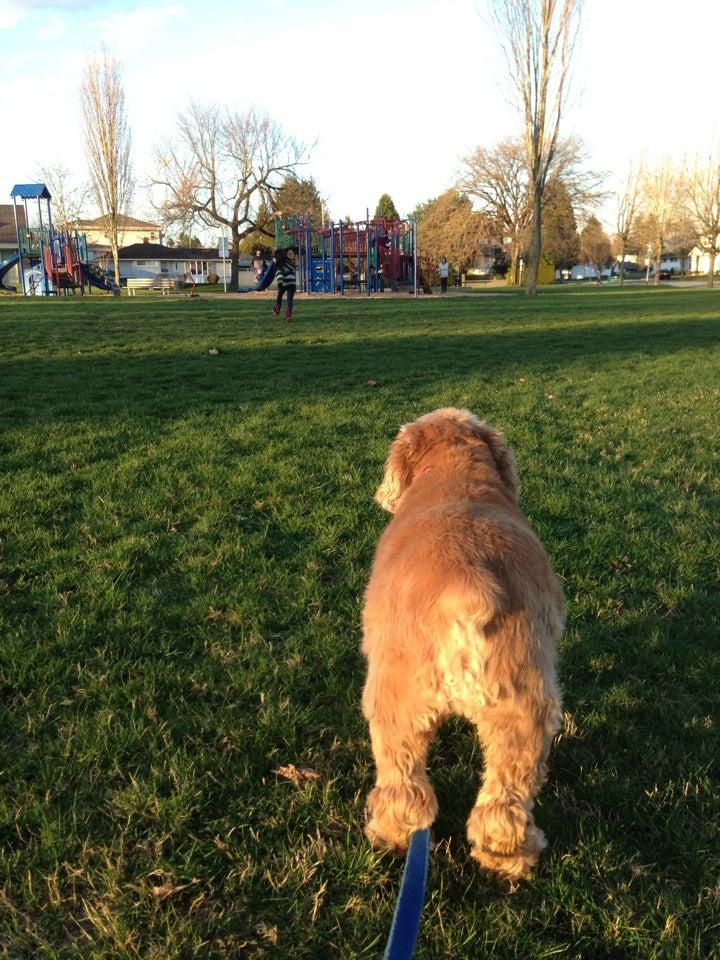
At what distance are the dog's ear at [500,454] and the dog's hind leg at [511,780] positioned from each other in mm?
1371

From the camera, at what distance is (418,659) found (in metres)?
2.12

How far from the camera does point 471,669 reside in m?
2.06

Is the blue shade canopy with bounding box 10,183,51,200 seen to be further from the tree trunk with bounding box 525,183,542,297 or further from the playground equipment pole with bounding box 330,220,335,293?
the tree trunk with bounding box 525,183,542,297

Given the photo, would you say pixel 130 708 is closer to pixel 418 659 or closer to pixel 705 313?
pixel 418 659

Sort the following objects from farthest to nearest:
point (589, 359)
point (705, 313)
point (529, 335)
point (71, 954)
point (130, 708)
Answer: point (705, 313) → point (529, 335) → point (589, 359) → point (130, 708) → point (71, 954)

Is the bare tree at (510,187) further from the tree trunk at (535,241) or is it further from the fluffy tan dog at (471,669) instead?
the fluffy tan dog at (471,669)

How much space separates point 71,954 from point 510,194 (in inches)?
2380

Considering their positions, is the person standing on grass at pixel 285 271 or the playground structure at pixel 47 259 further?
the playground structure at pixel 47 259

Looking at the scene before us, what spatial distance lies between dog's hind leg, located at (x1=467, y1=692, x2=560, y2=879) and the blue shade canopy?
4659cm

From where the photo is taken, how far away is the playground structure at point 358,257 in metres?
37.2

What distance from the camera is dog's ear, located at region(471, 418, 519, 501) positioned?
3.37m

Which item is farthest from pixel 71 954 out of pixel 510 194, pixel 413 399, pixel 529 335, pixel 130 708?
pixel 510 194

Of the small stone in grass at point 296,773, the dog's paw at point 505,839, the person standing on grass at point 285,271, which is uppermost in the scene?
the person standing on grass at point 285,271

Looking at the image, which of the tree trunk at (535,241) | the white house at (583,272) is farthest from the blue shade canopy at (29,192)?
the white house at (583,272)
